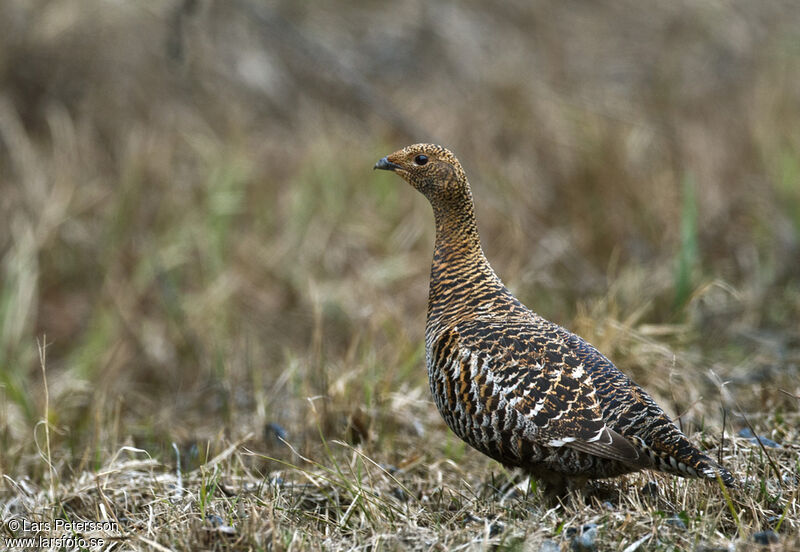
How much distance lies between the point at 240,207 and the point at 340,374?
3732mm

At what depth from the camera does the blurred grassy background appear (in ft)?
17.3

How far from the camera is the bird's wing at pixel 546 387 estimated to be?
334cm

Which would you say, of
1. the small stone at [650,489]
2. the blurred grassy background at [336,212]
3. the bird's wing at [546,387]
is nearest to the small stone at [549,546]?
the bird's wing at [546,387]

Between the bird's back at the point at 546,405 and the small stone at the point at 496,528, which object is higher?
the bird's back at the point at 546,405

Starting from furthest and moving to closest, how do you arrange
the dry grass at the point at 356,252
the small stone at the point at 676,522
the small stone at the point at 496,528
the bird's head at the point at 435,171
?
1. the bird's head at the point at 435,171
2. the dry grass at the point at 356,252
3. the small stone at the point at 496,528
4. the small stone at the point at 676,522

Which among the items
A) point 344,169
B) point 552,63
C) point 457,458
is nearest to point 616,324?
point 457,458

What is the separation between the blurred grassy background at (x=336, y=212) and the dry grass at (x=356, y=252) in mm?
32

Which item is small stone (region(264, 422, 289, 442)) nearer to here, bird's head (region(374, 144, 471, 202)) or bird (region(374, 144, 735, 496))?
bird (region(374, 144, 735, 496))

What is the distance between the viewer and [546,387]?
11.4 feet

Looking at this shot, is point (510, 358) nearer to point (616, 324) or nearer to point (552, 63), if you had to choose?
point (616, 324)

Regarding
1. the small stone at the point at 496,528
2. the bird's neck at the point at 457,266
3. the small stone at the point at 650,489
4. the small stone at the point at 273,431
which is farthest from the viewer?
the small stone at the point at 273,431

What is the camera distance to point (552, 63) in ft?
35.8

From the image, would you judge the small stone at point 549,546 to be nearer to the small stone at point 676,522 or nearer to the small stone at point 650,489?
the small stone at point 676,522

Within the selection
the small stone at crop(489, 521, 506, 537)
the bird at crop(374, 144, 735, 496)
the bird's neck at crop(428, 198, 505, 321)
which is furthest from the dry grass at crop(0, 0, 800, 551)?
the bird's neck at crop(428, 198, 505, 321)
